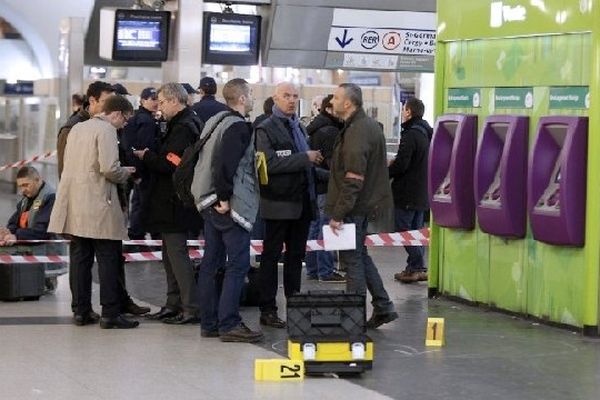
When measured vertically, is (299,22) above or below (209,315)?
above

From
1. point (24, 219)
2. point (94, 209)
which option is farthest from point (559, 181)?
point (24, 219)

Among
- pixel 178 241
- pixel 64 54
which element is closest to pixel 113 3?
pixel 64 54

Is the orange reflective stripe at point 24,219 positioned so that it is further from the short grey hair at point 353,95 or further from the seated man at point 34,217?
the short grey hair at point 353,95

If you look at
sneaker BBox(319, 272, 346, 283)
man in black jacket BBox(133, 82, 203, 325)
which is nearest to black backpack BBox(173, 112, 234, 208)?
man in black jacket BBox(133, 82, 203, 325)

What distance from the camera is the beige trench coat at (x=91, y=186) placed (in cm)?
1045

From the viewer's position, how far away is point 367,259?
10.6 metres

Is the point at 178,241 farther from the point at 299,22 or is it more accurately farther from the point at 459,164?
the point at 299,22

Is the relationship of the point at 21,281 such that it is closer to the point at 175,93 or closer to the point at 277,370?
the point at 175,93

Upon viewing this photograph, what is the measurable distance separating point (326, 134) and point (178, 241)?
8.38ft

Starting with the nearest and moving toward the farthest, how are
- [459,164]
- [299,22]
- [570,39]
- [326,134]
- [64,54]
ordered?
[570,39]
[459,164]
[326,134]
[299,22]
[64,54]

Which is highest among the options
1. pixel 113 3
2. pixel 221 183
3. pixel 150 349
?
pixel 113 3

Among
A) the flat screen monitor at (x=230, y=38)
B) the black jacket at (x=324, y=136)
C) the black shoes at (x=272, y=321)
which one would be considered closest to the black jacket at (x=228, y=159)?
the black shoes at (x=272, y=321)

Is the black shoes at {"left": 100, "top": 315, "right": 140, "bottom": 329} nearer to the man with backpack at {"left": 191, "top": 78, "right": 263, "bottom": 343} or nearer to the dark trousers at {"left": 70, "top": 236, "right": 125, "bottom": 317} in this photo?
the dark trousers at {"left": 70, "top": 236, "right": 125, "bottom": 317}

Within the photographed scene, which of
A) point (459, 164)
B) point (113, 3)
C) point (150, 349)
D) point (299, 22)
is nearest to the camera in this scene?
point (150, 349)
